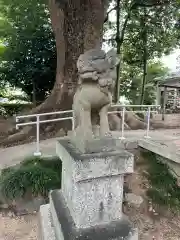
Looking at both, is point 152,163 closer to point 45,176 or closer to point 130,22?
point 45,176

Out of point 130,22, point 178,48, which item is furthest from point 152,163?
point 178,48

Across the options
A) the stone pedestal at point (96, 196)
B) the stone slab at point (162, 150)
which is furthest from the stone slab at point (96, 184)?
the stone slab at point (162, 150)

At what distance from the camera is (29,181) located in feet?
14.4

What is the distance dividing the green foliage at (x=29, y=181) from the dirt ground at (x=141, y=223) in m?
0.36

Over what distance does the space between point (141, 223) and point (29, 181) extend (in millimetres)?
1896

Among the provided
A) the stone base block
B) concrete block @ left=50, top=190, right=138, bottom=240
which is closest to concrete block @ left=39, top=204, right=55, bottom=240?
the stone base block

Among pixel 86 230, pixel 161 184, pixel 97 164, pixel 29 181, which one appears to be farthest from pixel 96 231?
pixel 161 184

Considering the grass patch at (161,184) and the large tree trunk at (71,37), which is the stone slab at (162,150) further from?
the large tree trunk at (71,37)

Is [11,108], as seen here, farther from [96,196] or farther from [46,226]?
[96,196]

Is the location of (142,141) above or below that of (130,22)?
below

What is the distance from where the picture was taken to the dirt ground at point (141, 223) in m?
3.91

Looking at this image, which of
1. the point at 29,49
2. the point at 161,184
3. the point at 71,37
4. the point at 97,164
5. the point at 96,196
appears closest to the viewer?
the point at 97,164

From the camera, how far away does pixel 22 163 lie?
482cm

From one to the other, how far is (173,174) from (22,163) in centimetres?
282
